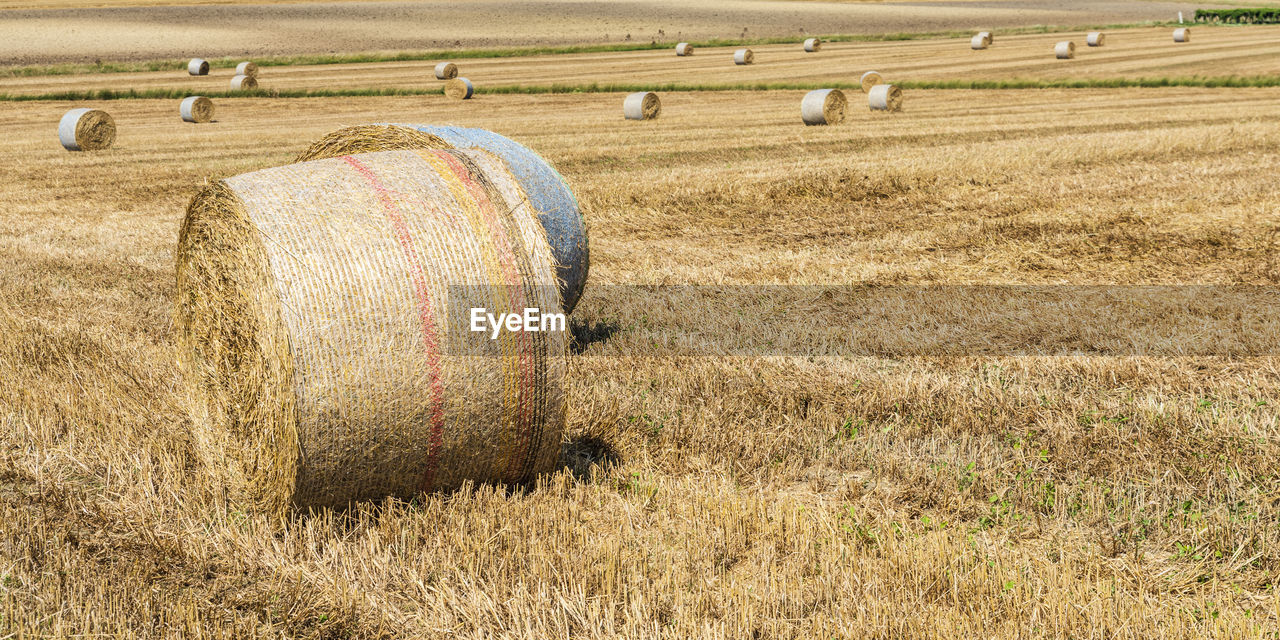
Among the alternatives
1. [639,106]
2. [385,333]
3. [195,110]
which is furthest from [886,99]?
[385,333]

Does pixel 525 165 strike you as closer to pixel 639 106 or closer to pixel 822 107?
pixel 822 107

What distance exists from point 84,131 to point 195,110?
259 inches

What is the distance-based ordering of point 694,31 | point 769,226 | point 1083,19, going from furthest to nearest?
point 1083,19, point 694,31, point 769,226

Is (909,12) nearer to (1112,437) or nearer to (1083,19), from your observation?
(1083,19)

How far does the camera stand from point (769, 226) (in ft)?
40.4

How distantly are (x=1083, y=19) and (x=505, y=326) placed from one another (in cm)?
8726

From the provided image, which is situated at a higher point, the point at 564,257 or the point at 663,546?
the point at 564,257

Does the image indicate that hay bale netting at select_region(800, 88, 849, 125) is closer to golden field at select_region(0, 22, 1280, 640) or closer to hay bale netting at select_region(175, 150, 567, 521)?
golden field at select_region(0, 22, 1280, 640)

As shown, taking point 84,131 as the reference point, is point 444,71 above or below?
above

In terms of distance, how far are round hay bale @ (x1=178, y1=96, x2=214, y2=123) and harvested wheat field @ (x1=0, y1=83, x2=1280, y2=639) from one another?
60.8 feet

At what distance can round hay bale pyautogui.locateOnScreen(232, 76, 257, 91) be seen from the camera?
3784cm

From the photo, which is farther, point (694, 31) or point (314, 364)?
point (694, 31)

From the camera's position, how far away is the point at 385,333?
14.1 feet

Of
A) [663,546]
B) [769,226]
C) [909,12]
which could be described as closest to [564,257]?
[663,546]
